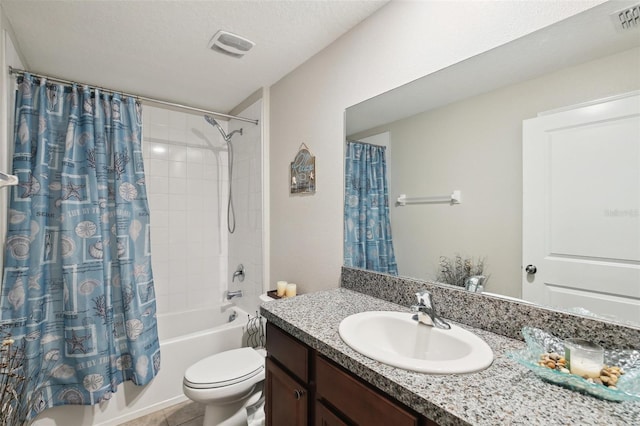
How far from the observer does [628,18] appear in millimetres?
796

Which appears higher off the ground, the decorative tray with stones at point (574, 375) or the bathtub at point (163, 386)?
the decorative tray with stones at point (574, 375)

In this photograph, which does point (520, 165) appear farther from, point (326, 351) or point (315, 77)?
point (315, 77)

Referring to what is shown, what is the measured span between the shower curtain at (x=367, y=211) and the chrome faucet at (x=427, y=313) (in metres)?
0.33

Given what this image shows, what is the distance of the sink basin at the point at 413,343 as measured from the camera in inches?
30.2

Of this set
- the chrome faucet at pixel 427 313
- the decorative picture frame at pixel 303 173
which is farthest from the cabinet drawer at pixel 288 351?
the decorative picture frame at pixel 303 173

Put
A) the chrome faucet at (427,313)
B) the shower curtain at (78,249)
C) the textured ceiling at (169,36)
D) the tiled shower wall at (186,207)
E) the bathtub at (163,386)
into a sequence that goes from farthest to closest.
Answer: the tiled shower wall at (186,207) → the bathtub at (163,386) → the shower curtain at (78,249) → the textured ceiling at (169,36) → the chrome faucet at (427,313)

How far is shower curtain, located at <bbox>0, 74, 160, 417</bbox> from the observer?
5.59 feet

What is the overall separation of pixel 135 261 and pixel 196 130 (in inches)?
56.6

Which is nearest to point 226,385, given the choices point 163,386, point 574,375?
point 163,386

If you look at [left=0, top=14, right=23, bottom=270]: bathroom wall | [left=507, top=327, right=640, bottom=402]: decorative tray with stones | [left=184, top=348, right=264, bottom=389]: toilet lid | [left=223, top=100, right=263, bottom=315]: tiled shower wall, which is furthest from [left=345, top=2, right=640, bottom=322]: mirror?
[left=0, top=14, right=23, bottom=270]: bathroom wall

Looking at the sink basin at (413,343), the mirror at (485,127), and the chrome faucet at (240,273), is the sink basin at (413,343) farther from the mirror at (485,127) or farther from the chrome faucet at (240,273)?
the chrome faucet at (240,273)

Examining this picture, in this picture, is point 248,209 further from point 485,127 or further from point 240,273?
point 485,127

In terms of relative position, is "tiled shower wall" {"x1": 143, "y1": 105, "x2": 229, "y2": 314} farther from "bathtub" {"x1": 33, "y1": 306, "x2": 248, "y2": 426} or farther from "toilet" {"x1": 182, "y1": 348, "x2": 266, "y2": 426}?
"toilet" {"x1": 182, "y1": 348, "x2": 266, "y2": 426}

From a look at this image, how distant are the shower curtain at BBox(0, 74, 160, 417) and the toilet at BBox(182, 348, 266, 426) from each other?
59 centimetres
